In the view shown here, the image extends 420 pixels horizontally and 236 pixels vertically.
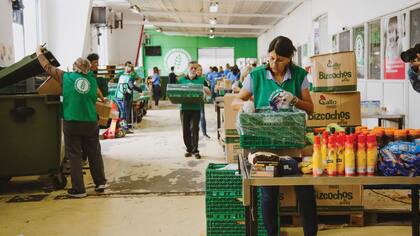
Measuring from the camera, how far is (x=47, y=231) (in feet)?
13.3

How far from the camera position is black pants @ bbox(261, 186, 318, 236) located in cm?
288

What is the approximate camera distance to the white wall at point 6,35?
639 cm

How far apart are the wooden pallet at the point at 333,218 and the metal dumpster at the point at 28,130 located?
2.83 meters

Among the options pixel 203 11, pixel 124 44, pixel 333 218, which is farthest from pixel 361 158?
pixel 124 44

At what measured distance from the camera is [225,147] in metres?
6.00

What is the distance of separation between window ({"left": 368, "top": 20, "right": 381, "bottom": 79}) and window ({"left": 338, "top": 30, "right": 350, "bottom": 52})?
1.21 meters

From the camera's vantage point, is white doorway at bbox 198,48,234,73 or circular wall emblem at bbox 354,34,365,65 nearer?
circular wall emblem at bbox 354,34,365,65

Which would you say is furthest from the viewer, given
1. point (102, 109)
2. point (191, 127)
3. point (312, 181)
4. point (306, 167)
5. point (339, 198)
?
point (191, 127)

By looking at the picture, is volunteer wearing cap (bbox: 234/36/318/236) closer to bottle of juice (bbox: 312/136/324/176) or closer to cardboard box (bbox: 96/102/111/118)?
bottle of juice (bbox: 312/136/324/176)

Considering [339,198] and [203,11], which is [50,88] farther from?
[203,11]

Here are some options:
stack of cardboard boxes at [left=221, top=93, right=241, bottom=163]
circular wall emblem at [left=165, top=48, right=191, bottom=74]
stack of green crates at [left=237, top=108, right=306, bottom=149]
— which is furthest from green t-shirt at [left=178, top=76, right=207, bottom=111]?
circular wall emblem at [left=165, top=48, right=191, bottom=74]

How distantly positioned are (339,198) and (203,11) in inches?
527

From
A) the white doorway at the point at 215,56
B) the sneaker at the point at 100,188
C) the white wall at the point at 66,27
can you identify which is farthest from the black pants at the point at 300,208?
the white doorway at the point at 215,56

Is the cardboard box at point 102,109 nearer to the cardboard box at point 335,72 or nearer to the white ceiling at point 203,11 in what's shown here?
the cardboard box at point 335,72
